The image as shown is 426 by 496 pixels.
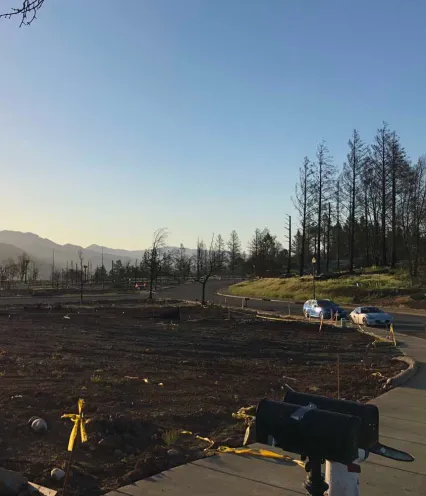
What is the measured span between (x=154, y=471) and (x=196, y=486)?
1.83ft

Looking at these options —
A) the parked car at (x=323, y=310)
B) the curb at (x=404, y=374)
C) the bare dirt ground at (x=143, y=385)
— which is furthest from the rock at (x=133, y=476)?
the parked car at (x=323, y=310)

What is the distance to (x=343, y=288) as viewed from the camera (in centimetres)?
5175

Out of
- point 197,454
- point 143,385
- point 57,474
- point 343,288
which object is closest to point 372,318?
point 143,385

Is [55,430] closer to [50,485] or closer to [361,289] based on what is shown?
[50,485]

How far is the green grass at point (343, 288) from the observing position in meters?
48.2

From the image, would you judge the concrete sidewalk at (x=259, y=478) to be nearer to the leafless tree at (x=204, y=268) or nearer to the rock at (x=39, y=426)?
the rock at (x=39, y=426)

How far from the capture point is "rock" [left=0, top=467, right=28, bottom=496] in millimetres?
4594

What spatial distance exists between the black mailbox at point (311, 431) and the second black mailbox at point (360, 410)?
0.68ft

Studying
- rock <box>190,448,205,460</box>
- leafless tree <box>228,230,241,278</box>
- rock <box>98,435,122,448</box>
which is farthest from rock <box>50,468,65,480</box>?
leafless tree <box>228,230,241,278</box>

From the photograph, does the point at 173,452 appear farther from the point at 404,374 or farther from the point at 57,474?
the point at 404,374

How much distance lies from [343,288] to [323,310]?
1834cm

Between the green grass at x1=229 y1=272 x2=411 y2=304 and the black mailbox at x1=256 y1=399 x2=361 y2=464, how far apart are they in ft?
149

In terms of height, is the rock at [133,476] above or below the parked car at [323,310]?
below

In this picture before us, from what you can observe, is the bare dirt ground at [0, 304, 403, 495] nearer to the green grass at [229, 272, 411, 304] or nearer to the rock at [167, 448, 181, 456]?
the rock at [167, 448, 181, 456]
